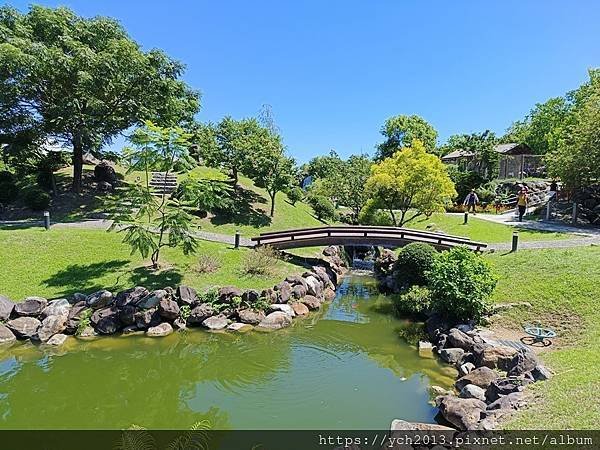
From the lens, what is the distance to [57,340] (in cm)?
1220

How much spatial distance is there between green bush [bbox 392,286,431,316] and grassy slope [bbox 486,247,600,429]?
7.91 ft

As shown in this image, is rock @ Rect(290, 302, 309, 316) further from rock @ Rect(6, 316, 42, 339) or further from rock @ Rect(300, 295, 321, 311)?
rock @ Rect(6, 316, 42, 339)

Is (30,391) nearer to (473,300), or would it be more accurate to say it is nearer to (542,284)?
(473,300)

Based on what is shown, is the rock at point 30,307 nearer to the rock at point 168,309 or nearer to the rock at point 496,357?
the rock at point 168,309

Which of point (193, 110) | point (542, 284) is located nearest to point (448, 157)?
point (193, 110)

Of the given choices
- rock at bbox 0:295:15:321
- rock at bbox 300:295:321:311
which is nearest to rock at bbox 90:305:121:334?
rock at bbox 0:295:15:321

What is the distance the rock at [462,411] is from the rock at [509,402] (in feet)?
0.65

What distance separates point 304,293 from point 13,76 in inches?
720

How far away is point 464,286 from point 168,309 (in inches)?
382

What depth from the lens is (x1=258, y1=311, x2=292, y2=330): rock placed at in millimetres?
14055

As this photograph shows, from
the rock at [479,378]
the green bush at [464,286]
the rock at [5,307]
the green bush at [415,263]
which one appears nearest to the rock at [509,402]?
the rock at [479,378]

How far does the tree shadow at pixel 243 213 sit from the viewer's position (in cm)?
2598

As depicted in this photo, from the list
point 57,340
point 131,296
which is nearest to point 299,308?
point 131,296

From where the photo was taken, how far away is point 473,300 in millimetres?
12461
